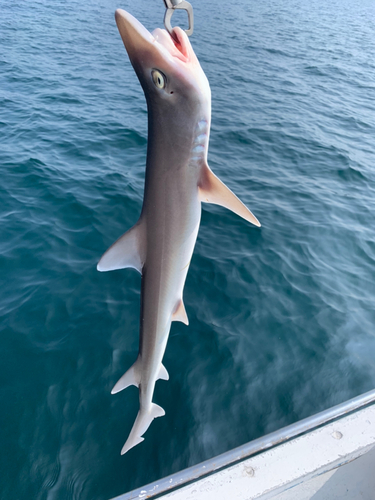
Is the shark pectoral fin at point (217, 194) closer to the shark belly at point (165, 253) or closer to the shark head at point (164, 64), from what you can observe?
the shark belly at point (165, 253)

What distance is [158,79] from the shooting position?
1.87 m

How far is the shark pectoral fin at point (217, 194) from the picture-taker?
2.12m

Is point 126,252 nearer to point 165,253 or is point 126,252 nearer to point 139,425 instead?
point 165,253

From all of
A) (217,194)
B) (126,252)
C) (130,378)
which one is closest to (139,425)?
(130,378)

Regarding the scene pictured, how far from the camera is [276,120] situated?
13.1m

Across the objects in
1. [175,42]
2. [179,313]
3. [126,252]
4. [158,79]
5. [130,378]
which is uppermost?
[175,42]

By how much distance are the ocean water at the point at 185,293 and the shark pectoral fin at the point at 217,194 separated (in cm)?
291

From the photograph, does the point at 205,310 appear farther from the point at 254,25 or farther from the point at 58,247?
the point at 254,25

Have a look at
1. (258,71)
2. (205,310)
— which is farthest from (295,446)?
(258,71)

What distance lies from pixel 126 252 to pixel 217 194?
2.16 feet

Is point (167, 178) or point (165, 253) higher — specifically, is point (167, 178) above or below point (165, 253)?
above

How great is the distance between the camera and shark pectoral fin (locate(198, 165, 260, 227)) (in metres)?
2.12

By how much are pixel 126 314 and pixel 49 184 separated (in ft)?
13.4

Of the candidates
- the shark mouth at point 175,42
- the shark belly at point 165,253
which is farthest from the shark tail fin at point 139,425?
the shark mouth at point 175,42
